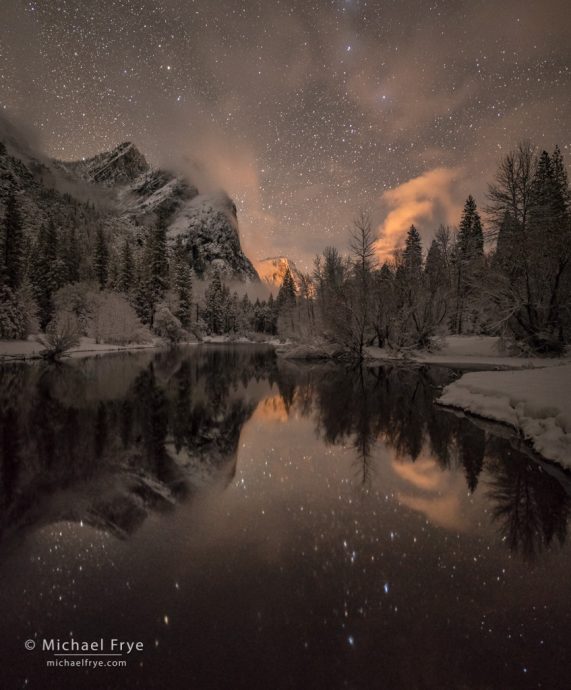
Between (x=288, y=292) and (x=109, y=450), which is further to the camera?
(x=288, y=292)

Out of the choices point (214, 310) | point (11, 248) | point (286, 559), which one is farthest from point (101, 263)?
point (286, 559)

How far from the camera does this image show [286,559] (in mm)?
4012

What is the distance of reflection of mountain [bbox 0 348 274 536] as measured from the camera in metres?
5.20

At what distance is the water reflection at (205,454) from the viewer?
5.07 metres

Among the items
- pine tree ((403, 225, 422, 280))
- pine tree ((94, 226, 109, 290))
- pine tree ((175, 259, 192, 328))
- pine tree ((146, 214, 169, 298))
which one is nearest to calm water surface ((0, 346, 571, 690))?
pine tree ((403, 225, 422, 280))

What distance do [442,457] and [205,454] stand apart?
16.8 ft

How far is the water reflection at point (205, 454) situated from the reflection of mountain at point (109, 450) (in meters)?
0.03

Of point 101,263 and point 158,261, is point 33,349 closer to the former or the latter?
point 158,261

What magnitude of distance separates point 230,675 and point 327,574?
1.53m

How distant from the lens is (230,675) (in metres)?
2.52

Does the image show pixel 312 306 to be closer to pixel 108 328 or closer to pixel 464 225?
pixel 464 225

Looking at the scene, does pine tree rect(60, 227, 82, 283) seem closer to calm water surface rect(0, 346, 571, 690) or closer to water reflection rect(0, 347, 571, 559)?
water reflection rect(0, 347, 571, 559)

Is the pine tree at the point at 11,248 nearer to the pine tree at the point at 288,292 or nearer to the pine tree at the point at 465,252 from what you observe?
the pine tree at the point at 465,252

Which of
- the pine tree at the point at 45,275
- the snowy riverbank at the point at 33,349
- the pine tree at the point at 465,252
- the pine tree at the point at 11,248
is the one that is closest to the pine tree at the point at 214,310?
the pine tree at the point at 45,275
